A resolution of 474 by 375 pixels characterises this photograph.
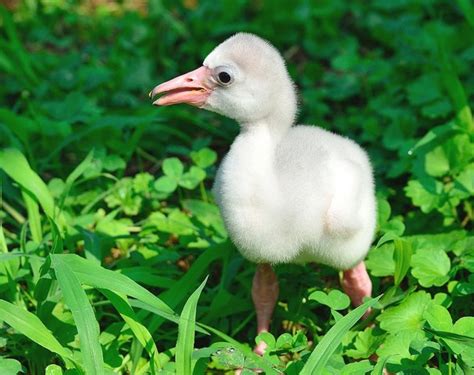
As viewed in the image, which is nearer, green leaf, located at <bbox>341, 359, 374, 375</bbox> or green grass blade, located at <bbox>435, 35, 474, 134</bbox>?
green leaf, located at <bbox>341, 359, 374, 375</bbox>

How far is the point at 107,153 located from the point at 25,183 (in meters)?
0.83

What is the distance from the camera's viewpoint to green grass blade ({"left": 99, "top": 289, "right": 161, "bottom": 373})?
9.32 ft

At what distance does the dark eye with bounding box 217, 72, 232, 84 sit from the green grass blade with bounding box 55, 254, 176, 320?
742mm

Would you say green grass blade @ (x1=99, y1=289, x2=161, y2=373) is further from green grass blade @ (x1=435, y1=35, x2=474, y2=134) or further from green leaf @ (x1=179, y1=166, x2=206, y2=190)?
green grass blade @ (x1=435, y1=35, x2=474, y2=134)

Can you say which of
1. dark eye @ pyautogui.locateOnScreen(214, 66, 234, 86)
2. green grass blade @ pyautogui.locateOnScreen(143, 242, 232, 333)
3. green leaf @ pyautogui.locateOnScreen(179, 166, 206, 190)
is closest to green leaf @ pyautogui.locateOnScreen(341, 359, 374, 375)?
green grass blade @ pyautogui.locateOnScreen(143, 242, 232, 333)

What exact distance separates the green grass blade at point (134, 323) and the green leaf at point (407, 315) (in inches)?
30.6

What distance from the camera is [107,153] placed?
4332 millimetres

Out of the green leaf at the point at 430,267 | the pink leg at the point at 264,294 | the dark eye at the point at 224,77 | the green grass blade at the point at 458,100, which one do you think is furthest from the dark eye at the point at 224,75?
the green grass blade at the point at 458,100

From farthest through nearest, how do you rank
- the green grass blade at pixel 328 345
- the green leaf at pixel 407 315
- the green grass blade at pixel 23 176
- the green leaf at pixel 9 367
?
the green grass blade at pixel 23 176 → the green leaf at pixel 407 315 → the green leaf at pixel 9 367 → the green grass blade at pixel 328 345

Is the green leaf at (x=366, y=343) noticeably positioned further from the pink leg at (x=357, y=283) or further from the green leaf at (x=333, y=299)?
the pink leg at (x=357, y=283)

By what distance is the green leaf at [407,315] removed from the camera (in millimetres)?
2934

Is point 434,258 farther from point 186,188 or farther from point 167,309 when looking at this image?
point 186,188

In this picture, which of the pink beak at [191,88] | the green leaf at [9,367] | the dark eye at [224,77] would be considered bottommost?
the green leaf at [9,367]

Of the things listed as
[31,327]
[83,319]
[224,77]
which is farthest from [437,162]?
[31,327]
